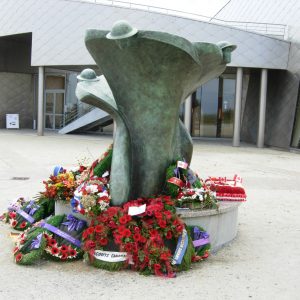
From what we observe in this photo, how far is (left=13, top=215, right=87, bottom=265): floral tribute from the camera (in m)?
5.07

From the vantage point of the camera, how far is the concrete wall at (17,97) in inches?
1373

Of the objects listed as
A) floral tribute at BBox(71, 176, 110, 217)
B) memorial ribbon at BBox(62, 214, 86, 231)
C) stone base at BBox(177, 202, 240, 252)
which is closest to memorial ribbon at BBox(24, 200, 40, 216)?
memorial ribbon at BBox(62, 214, 86, 231)

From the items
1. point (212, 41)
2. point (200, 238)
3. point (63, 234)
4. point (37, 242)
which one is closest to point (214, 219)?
point (200, 238)

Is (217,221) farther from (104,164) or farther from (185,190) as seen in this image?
(104,164)

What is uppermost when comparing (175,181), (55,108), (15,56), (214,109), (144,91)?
(15,56)

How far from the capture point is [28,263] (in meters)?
5.01

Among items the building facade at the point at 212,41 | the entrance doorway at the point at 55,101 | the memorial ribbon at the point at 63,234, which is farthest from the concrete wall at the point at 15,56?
the memorial ribbon at the point at 63,234

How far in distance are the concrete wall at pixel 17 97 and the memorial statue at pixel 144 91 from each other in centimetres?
3061

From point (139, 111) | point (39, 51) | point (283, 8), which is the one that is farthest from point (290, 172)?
point (39, 51)

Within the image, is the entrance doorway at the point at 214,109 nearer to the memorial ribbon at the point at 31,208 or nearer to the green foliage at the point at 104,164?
the memorial ribbon at the point at 31,208

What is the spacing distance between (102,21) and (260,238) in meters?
20.4

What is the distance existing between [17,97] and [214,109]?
49.5 ft

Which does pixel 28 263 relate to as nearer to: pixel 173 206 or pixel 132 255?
pixel 132 255

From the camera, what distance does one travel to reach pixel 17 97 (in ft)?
117
